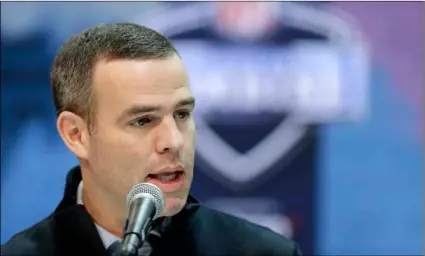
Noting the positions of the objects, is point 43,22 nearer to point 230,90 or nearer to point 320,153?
point 230,90

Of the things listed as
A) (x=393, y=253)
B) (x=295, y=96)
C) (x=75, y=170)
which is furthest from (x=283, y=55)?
(x=75, y=170)

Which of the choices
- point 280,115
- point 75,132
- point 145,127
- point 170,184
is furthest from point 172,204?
point 280,115

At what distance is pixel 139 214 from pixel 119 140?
406mm

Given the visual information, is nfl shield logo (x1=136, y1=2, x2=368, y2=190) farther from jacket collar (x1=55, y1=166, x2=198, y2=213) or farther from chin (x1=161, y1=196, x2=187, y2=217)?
chin (x1=161, y1=196, x2=187, y2=217)

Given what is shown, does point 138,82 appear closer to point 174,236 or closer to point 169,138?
point 169,138

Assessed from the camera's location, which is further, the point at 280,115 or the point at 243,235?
the point at 280,115

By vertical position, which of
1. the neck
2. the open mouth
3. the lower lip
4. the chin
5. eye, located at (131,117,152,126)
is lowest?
the neck

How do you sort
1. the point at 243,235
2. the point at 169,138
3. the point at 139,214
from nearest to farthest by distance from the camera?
the point at 139,214 → the point at 169,138 → the point at 243,235

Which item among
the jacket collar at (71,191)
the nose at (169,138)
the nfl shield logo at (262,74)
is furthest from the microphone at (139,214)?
the nfl shield logo at (262,74)

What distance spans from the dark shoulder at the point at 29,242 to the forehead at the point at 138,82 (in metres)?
0.35

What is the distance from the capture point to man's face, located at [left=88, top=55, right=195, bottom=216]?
4.78 ft

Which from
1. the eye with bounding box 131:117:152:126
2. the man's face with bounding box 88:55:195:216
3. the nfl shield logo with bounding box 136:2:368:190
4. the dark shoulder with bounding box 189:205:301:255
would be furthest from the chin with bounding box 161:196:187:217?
the nfl shield logo with bounding box 136:2:368:190

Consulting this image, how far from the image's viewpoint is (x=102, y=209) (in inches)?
63.5

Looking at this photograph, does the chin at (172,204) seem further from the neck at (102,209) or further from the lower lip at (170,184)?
the neck at (102,209)
